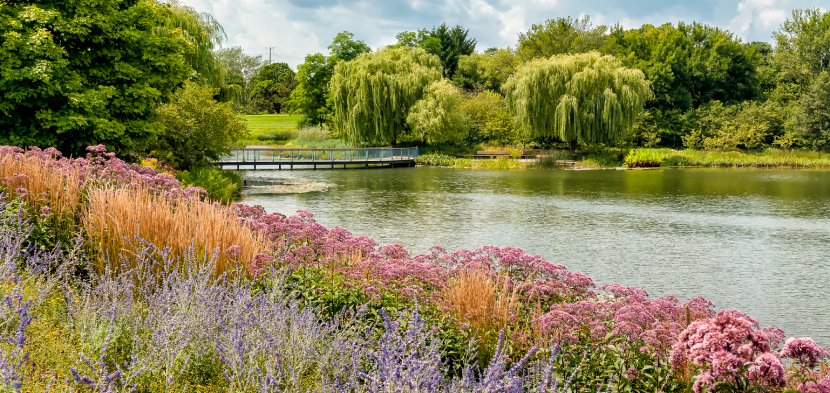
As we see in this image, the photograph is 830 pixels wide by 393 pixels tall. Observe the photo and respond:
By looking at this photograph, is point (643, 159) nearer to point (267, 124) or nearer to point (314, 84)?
point (314, 84)

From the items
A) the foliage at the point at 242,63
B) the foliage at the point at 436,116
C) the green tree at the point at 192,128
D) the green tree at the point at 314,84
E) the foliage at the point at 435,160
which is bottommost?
the foliage at the point at 435,160

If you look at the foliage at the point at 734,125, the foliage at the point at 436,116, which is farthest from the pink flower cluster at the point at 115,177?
the foliage at the point at 734,125

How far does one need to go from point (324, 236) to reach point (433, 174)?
24198 millimetres

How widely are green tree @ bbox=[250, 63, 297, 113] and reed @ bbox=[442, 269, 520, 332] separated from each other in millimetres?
75724

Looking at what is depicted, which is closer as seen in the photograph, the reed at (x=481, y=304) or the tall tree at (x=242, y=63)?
the reed at (x=481, y=304)

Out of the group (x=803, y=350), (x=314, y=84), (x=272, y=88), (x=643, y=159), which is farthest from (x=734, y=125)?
(x=272, y=88)

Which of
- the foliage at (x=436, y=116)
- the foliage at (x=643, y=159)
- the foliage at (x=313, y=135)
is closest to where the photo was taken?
the foliage at (x=643, y=159)

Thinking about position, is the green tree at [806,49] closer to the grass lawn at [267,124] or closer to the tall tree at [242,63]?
the grass lawn at [267,124]

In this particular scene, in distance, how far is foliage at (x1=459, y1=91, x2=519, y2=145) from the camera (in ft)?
144

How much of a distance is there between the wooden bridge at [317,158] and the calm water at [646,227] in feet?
29.1

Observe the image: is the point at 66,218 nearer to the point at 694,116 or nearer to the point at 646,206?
the point at 646,206

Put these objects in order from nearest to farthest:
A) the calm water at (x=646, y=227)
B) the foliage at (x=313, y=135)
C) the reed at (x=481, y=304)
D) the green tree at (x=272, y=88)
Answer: the reed at (x=481, y=304)
the calm water at (x=646, y=227)
the foliage at (x=313, y=135)
the green tree at (x=272, y=88)

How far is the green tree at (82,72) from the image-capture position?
11086 millimetres

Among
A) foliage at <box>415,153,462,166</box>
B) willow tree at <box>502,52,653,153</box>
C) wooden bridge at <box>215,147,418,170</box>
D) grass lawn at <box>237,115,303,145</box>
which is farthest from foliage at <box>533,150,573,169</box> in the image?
grass lawn at <box>237,115,303,145</box>
